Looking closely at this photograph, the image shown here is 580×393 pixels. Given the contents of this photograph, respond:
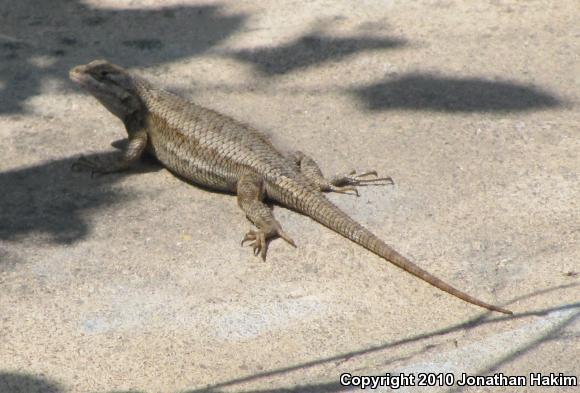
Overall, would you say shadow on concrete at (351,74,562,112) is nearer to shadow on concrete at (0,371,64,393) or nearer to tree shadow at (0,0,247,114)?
tree shadow at (0,0,247,114)

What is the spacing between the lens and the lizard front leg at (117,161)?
6.70 m

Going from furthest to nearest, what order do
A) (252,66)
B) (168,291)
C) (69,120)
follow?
(252,66)
(69,120)
(168,291)

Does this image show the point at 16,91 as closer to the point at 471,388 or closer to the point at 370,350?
the point at 370,350

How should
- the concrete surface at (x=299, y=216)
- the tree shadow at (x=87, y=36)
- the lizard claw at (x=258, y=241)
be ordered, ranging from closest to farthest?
the concrete surface at (x=299, y=216) → the lizard claw at (x=258, y=241) → the tree shadow at (x=87, y=36)

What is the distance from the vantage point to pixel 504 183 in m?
6.33

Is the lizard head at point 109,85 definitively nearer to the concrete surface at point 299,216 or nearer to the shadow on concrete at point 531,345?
the concrete surface at point 299,216

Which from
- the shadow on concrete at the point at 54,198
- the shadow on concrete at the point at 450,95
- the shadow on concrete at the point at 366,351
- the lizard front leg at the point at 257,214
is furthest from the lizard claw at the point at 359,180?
the shadow on concrete at the point at 366,351

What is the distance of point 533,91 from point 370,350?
3.17m

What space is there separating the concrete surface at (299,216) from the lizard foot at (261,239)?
0.06 meters

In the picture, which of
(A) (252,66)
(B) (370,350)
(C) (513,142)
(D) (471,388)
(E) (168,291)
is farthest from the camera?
(A) (252,66)

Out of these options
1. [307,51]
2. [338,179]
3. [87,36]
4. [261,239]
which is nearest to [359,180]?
[338,179]

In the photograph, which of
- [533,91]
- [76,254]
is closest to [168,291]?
[76,254]

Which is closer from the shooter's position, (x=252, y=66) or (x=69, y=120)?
(x=69, y=120)

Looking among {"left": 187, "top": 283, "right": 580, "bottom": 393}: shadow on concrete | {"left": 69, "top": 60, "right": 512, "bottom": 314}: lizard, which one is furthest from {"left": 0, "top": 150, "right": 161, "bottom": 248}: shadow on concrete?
{"left": 187, "top": 283, "right": 580, "bottom": 393}: shadow on concrete
